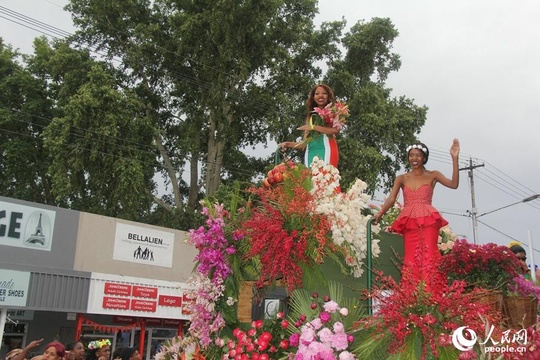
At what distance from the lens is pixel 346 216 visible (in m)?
4.45

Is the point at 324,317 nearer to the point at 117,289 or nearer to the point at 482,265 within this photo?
the point at 482,265

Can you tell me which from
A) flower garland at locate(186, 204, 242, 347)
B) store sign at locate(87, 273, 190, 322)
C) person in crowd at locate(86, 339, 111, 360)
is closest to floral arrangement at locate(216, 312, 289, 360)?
flower garland at locate(186, 204, 242, 347)

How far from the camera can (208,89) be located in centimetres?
2356

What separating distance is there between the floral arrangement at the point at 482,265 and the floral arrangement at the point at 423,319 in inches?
47.8

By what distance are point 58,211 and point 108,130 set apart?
16.7 ft

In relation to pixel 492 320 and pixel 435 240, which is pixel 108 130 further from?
pixel 492 320

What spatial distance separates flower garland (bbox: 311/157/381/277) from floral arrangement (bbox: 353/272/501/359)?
2.89ft

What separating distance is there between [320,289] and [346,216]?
2.04 feet

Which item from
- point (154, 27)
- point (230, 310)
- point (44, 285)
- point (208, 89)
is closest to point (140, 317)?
point (44, 285)

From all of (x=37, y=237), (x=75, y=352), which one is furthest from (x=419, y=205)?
(x=37, y=237)

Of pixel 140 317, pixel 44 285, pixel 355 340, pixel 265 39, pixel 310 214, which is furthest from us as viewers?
pixel 265 39

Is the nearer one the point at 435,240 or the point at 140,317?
the point at 435,240

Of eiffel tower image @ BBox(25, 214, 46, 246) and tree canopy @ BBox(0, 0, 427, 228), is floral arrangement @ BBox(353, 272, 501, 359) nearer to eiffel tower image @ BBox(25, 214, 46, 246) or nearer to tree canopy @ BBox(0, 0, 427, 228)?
eiffel tower image @ BBox(25, 214, 46, 246)
